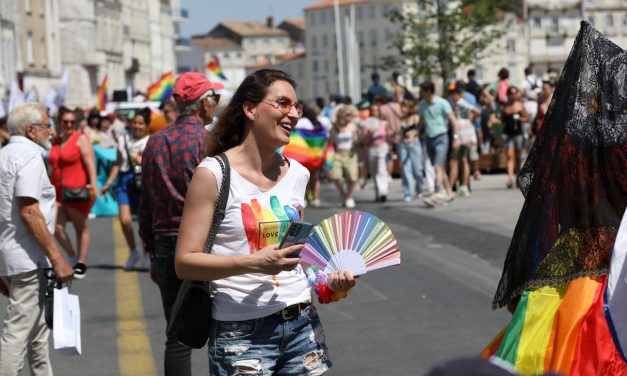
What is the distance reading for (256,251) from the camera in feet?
16.5

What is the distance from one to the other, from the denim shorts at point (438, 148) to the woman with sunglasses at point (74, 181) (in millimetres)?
6922

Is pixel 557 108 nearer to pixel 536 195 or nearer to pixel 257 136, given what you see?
pixel 536 195

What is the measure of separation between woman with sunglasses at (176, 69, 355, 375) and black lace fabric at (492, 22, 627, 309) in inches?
32.2

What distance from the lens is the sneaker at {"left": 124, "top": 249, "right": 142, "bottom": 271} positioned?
14.8 m

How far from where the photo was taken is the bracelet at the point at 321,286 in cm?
518

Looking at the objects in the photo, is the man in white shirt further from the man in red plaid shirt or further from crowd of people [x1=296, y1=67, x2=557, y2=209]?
crowd of people [x1=296, y1=67, x2=557, y2=209]

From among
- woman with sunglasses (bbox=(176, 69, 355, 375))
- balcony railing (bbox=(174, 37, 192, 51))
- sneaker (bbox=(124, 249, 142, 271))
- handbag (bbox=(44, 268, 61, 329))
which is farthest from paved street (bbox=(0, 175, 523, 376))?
balcony railing (bbox=(174, 37, 192, 51))

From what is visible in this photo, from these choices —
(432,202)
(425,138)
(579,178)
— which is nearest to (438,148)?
(425,138)

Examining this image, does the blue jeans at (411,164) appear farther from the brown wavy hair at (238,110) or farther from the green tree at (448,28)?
the brown wavy hair at (238,110)

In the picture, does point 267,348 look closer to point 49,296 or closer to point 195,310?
point 195,310

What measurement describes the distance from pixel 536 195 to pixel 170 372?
227cm

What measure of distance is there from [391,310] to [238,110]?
596 cm

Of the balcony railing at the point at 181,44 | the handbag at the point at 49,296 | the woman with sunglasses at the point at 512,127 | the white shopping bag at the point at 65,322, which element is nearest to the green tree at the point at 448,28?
the woman with sunglasses at the point at 512,127

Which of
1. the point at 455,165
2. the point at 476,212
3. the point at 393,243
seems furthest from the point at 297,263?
the point at 455,165
